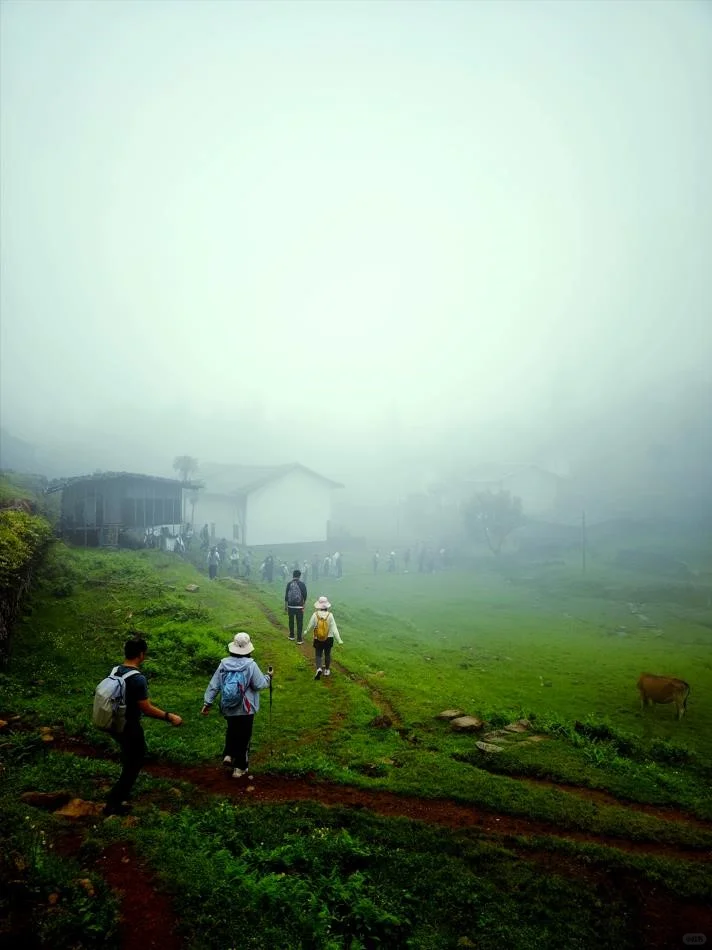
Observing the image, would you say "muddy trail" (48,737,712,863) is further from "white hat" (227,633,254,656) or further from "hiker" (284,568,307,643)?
"hiker" (284,568,307,643)

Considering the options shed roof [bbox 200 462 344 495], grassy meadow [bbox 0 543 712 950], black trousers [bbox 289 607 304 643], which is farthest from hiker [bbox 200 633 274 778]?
shed roof [bbox 200 462 344 495]

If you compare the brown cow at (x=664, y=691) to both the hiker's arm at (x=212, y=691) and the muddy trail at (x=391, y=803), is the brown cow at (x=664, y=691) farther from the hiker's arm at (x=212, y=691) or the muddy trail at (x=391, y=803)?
the hiker's arm at (x=212, y=691)

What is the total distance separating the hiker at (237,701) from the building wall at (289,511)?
43323mm

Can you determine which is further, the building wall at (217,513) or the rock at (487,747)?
the building wall at (217,513)

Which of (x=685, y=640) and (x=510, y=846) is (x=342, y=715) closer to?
(x=510, y=846)

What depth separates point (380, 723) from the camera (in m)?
11.2

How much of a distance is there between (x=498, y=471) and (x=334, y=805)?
83425mm

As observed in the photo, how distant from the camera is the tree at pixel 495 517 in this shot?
173 feet

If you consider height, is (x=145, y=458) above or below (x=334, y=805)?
above

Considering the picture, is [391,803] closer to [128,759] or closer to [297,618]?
[128,759]

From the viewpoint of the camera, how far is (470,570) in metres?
49.3

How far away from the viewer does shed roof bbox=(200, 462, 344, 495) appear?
5297 centimetres

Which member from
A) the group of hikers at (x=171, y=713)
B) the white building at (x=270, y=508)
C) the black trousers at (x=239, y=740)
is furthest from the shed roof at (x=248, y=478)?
the black trousers at (x=239, y=740)

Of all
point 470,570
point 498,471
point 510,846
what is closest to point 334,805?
point 510,846
